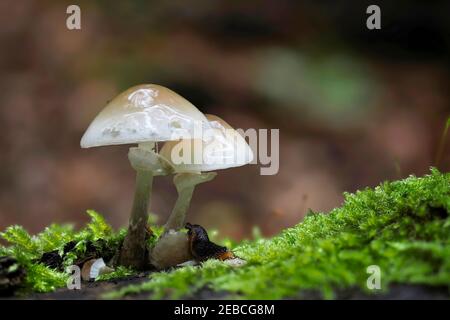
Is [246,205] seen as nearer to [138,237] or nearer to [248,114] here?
[248,114]

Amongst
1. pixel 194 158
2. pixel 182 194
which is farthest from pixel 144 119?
pixel 182 194

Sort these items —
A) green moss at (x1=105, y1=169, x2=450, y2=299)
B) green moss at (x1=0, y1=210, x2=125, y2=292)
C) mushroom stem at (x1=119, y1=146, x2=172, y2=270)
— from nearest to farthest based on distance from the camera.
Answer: green moss at (x1=105, y1=169, x2=450, y2=299)
green moss at (x1=0, y1=210, x2=125, y2=292)
mushroom stem at (x1=119, y1=146, x2=172, y2=270)

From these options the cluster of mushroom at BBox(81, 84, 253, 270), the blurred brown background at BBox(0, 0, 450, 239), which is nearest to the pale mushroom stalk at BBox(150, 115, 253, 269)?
the cluster of mushroom at BBox(81, 84, 253, 270)

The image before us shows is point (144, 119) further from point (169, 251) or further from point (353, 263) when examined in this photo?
point (353, 263)

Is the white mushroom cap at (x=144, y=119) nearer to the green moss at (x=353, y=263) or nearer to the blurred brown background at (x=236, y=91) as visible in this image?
the green moss at (x=353, y=263)

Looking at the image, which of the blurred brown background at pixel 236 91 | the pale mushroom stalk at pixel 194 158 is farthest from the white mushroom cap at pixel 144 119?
the blurred brown background at pixel 236 91

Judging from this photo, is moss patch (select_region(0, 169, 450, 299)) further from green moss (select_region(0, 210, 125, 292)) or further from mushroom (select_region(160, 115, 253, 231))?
mushroom (select_region(160, 115, 253, 231))
